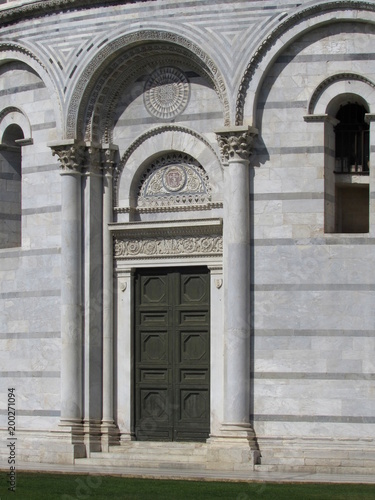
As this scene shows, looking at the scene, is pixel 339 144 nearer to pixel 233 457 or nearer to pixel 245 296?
pixel 245 296

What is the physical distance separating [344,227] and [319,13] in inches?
161

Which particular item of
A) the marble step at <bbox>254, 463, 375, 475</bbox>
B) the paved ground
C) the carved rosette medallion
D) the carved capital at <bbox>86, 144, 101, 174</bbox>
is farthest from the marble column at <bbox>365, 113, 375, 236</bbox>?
the carved capital at <bbox>86, 144, 101, 174</bbox>

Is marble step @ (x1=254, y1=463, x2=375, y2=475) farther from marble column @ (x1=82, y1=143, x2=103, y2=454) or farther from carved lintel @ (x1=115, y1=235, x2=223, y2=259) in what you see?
carved lintel @ (x1=115, y1=235, x2=223, y2=259)

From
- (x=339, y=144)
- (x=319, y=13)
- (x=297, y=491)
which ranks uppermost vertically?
(x=319, y=13)

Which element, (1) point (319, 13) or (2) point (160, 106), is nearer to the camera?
(1) point (319, 13)

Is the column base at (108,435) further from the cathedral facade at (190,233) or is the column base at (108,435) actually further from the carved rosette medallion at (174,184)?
the carved rosette medallion at (174,184)

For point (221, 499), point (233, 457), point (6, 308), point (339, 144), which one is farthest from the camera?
point (6, 308)

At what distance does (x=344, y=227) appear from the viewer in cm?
2658

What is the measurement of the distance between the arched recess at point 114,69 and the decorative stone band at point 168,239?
6.66 feet

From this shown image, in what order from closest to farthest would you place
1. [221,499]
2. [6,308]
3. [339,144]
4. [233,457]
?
[221,499] → [233,457] → [339,144] → [6,308]

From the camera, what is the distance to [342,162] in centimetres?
2633

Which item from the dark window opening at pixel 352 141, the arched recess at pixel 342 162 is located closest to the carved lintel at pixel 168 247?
the arched recess at pixel 342 162

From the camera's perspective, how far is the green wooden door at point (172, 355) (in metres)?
26.5

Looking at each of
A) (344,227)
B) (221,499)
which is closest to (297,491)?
(221,499)
